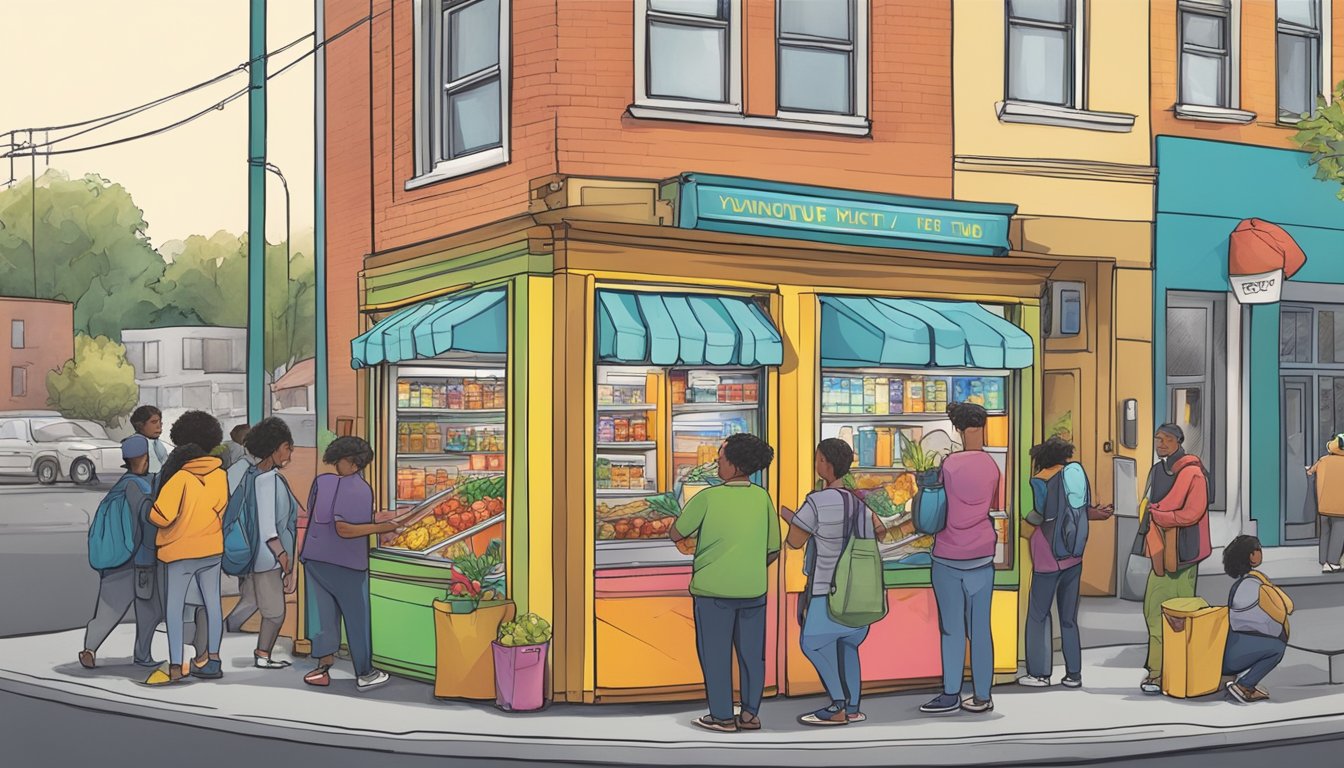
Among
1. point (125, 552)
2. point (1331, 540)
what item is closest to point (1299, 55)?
point (1331, 540)

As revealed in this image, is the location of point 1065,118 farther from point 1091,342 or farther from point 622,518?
point 622,518

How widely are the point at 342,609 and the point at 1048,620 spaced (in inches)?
210

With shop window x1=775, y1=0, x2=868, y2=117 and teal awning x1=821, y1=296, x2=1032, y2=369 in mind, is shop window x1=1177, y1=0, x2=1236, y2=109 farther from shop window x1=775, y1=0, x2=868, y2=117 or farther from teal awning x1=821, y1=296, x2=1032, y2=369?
teal awning x1=821, y1=296, x2=1032, y2=369

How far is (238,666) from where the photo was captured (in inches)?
441

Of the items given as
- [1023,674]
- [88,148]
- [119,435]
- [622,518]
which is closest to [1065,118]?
[1023,674]

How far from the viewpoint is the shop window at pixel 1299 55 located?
15422 millimetres

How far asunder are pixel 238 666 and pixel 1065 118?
9120 millimetres

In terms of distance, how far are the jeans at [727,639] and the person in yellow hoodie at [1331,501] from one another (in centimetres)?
955

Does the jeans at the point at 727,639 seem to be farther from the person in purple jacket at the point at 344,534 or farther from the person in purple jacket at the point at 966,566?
the person in purple jacket at the point at 344,534

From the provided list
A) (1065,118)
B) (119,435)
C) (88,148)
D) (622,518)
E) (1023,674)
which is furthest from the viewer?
(119,435)

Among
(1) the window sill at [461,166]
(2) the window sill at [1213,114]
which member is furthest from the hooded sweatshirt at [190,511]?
(2) the window sill at [1213,114]

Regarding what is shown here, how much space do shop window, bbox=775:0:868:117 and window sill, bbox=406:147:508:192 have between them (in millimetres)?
2378

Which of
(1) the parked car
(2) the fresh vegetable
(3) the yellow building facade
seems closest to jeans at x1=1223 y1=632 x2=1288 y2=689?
(3) the yellow building facade

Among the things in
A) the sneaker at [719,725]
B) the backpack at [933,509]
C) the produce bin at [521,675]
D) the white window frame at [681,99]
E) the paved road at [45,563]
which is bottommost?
the paved road at [45,563]
